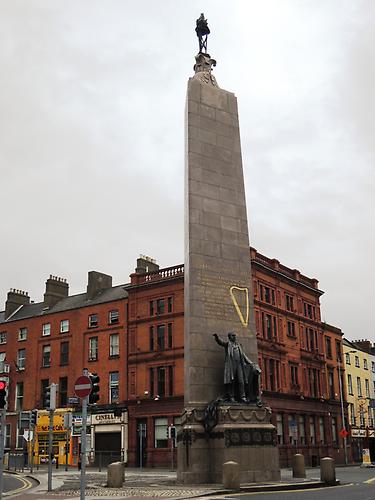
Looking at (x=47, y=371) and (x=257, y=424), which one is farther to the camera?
(x=47, y=371)

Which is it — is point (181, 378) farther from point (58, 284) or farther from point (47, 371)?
point (58, 284)

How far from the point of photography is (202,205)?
27000mm

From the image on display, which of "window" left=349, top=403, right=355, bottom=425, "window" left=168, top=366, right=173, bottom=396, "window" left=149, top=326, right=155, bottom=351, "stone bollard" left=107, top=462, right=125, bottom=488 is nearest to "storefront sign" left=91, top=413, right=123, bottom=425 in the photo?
"window" left=168, top=366, right=173, bottom=396

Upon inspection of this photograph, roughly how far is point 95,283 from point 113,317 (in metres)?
6.41

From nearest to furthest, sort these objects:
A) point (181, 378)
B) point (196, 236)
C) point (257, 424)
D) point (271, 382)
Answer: point (257, 424) < point (196, 236) < point (181, 378) < point (271, 382)

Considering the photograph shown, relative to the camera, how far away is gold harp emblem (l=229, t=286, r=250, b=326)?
86.4ft

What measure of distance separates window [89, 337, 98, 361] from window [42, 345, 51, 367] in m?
5.72

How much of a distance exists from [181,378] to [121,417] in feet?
23.1

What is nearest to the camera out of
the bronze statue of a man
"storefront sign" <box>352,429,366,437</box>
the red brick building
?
the bronze statue of a man

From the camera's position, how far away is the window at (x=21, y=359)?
61.4m

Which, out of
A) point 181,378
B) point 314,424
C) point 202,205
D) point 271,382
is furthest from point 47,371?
point 202,205

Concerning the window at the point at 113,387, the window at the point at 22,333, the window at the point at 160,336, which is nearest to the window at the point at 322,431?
the window at the point at 160,336

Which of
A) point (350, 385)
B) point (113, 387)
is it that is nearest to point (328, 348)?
point (350, 385)

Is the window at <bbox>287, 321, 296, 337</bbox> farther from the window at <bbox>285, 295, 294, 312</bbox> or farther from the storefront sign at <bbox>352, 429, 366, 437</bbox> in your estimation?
the storefront sign at <bbox>352, 429, 366, 437</bbox>
